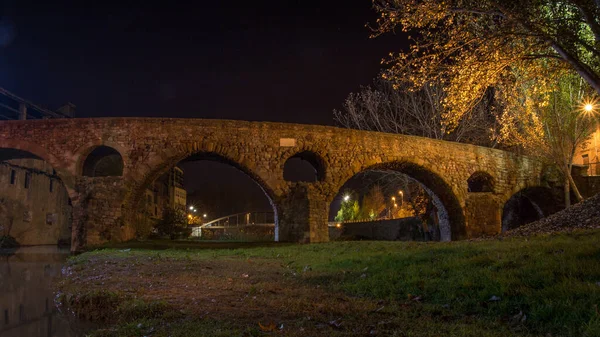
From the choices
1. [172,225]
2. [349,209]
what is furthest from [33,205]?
[349,209]

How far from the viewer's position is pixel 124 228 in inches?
662

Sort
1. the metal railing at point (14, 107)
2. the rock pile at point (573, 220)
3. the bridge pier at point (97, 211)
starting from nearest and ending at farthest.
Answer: the rock pile at point (573, 220) < the bridge pier at point (97, 211) < the metal railing at point (14, 107)

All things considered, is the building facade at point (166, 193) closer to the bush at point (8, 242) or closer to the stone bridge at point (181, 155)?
the bush at point (8, 242)

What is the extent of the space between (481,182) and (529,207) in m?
4.82

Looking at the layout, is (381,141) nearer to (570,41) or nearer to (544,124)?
(544,124)

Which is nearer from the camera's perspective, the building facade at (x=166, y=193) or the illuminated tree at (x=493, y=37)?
the illuminated tree at (x=493, y=37)

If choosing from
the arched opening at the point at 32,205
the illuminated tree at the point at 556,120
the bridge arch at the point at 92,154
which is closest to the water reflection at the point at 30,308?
the bridge arch at the point at 92,154

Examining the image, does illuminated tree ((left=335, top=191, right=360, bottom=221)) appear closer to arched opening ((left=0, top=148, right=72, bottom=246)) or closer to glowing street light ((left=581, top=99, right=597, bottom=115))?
arched opening ((left=0, top=148, right=72, bottom=246))

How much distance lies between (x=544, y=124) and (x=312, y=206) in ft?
36.9

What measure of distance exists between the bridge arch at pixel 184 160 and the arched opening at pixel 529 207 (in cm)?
1449

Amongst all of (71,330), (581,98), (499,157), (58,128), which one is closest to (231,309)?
(71,330)

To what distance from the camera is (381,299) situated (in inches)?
197

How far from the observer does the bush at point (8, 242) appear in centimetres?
2248

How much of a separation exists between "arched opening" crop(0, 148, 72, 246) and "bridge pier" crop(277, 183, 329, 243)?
12.3 metres
